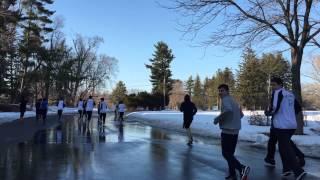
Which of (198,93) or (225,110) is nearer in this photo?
(225,110)

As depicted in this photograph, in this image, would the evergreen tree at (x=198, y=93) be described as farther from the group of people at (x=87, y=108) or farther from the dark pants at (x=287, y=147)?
the dark pants at (x=287, y=147)

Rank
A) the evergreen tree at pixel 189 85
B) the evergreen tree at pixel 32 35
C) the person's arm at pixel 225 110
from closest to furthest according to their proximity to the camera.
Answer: the person's arm at pixel 225 110 < the evergreen tree at pixel 32 35 < the evergreen tree at pixel 189 85

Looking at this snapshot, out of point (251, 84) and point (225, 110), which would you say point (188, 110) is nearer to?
point (225, 110)

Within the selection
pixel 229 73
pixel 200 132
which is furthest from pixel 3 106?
pixel 229 73

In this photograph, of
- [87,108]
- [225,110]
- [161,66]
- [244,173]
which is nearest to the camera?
[244,173]

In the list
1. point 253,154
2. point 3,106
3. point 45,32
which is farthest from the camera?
point 45,32

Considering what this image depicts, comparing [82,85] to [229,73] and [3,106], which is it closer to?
[229,73]

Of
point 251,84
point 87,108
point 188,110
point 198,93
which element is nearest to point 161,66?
point 251,84

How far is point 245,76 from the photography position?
91.5 metres

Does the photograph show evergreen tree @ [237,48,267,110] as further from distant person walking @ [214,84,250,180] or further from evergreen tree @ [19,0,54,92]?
distant person walking @ [214,84,250,180]

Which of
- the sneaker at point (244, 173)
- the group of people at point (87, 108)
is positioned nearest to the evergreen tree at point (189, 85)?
the group of people at point (87, 108)

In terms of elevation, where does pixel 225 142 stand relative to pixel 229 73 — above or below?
below

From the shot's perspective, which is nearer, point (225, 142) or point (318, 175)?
point (225, 142)

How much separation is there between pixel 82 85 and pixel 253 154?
322ft
